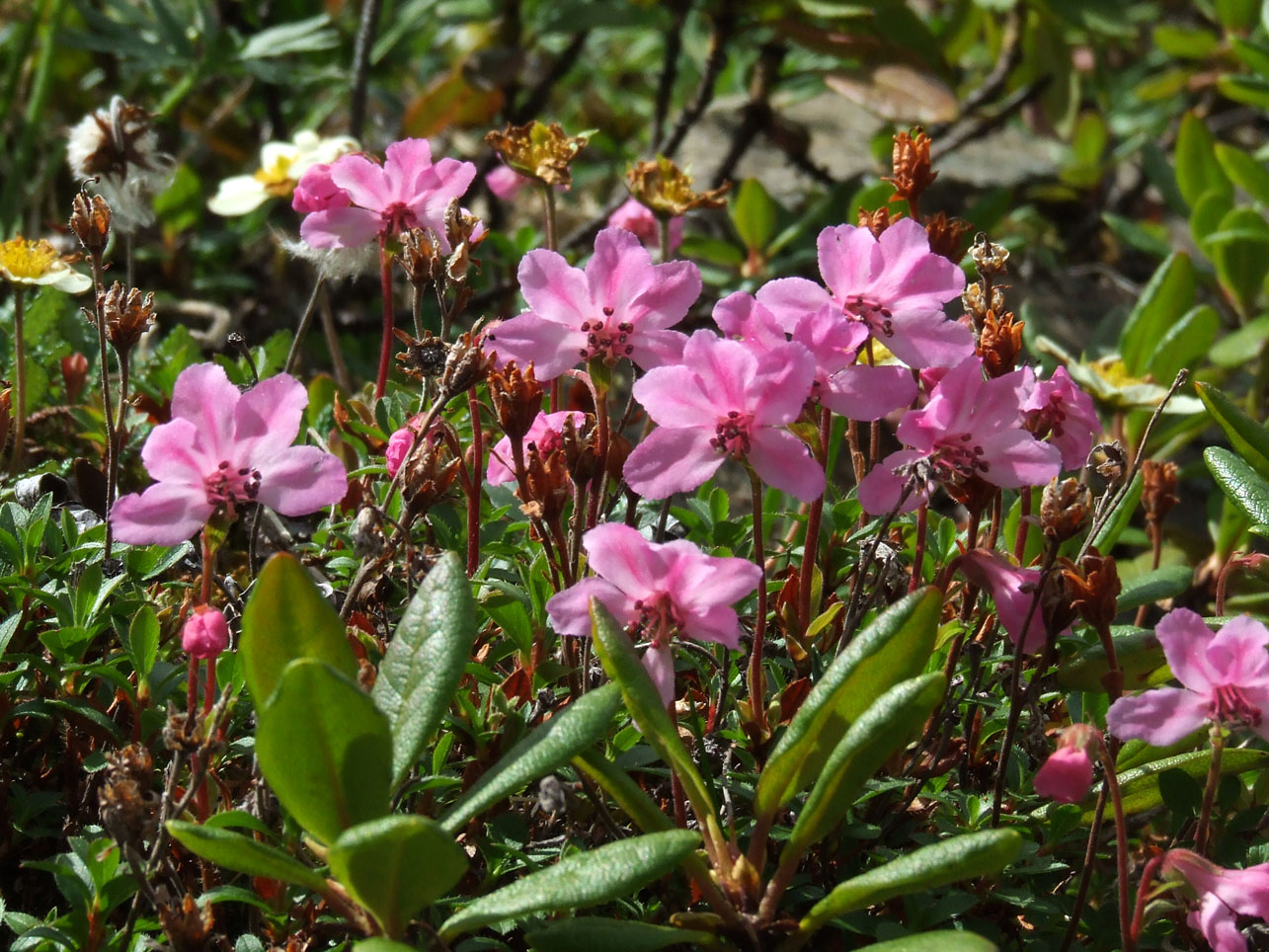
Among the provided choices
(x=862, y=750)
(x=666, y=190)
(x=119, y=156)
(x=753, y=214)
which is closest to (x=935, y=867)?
(x=862, y=750)

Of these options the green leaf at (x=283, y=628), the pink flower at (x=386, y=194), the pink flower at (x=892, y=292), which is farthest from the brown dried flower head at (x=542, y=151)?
the green leaf at (x=283, y=628)

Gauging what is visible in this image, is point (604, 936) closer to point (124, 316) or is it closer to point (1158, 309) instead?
point (124, 316)

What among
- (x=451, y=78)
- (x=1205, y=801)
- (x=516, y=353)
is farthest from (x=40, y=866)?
(x=451, y=78)

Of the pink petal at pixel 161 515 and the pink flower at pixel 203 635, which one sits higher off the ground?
the pink petal at pixel 161 515

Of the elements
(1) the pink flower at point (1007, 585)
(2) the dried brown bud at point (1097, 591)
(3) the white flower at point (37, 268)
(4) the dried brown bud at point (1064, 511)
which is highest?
(3) the white flower at point (37, 268)

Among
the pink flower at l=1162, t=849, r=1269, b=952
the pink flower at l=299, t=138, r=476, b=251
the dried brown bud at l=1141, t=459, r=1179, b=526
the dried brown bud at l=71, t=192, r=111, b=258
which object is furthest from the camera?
the dried brown bud at l=1141, t=459, r=1179, b=526

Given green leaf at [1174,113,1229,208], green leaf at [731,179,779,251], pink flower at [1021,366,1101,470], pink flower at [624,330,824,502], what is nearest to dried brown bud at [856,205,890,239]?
pink flower at [1021,366,1101,470]

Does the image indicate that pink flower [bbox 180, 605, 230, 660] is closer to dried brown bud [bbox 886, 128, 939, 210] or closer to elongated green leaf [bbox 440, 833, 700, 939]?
elongated green leaf [bbox 440, 833, 700, 939]

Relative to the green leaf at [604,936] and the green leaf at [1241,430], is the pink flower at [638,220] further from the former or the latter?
the green leaf at [604,936]
